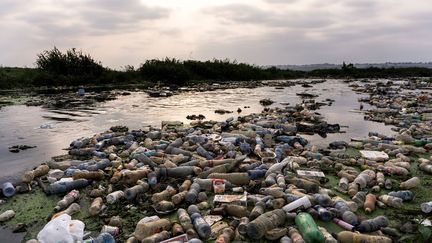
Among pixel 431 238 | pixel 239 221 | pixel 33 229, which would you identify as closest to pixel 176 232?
pixel 239 221

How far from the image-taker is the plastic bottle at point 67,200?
4.90 m

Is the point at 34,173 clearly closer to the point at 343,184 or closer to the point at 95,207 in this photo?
the point at 95,207

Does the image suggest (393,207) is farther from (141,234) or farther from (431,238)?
(141,234)

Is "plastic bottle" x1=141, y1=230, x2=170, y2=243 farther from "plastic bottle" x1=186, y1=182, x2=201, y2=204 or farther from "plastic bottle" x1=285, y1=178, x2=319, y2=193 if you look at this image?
"plastic bottle" x1=285, y1=178, x2=319, y2=193

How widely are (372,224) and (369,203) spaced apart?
693 mm

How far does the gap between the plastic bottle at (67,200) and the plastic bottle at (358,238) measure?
3522 mm

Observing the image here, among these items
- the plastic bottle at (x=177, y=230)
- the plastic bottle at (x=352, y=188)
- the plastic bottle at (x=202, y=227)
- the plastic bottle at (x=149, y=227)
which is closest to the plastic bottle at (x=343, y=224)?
the plastic bottle at (x=352, y=188)

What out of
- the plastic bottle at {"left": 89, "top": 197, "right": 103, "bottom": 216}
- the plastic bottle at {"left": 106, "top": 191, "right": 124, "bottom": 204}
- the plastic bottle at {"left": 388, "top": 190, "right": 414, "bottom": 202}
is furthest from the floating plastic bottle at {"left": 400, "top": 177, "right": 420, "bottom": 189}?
the plastic bottle at {"left": 89, "top": 197, "right": 103, "bottom": 216}

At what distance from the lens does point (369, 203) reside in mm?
4750

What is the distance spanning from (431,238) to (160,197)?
327cm

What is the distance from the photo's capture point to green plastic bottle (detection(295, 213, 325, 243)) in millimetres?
3723

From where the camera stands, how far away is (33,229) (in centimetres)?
441

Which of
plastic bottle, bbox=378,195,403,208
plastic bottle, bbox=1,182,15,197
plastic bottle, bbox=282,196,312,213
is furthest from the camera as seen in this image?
plastic bottle, bbox=1,182,15,197

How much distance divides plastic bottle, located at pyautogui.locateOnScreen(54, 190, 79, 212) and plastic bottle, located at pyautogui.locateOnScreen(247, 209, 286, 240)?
102 inches
